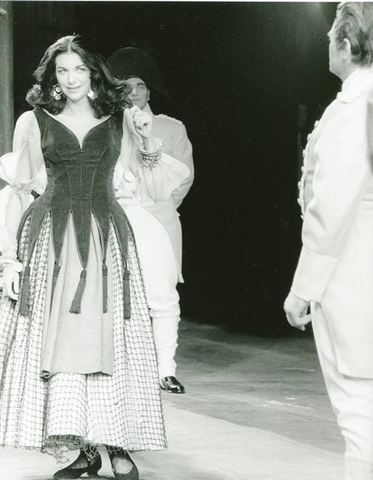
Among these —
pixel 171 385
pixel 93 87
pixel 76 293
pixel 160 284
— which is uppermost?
pixel 93 87

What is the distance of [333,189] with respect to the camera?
316 cm

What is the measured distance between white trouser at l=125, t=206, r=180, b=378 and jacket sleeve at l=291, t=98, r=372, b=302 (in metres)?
3.21

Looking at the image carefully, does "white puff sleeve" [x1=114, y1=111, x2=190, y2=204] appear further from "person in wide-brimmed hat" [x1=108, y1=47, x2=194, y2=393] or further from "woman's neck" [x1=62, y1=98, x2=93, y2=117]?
"person in wide-brimmed hat" [x1=108, y1=47, x2=194, y2=393]

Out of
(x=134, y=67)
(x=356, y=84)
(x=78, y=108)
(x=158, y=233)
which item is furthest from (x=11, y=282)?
(x=134, y=67)

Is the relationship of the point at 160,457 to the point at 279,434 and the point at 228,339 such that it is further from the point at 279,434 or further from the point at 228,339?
the point at 228,339

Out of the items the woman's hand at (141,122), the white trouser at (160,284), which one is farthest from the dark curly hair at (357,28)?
the white trouser at (160,284)

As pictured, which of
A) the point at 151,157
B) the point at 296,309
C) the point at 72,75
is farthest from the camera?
the point at 151,157

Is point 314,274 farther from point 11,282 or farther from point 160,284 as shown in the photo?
point 160,284

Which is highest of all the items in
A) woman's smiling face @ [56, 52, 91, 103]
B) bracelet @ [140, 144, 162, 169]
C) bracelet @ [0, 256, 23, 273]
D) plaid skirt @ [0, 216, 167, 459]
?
woman's smiling face @ [56, 52, 91, 103]

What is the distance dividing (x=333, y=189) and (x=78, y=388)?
1555mm

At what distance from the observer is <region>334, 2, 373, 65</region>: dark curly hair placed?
3.25 m

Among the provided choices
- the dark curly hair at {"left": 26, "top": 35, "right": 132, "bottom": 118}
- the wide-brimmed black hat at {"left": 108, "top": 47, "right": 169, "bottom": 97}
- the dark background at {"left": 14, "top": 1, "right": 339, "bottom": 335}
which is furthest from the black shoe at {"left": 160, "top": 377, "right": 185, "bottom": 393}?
the dark background at {"left": 14, "top": 1, "right": 339, "bottom": 335}

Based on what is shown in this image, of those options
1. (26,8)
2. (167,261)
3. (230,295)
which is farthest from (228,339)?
(26,8)

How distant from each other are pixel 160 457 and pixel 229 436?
493 mm
